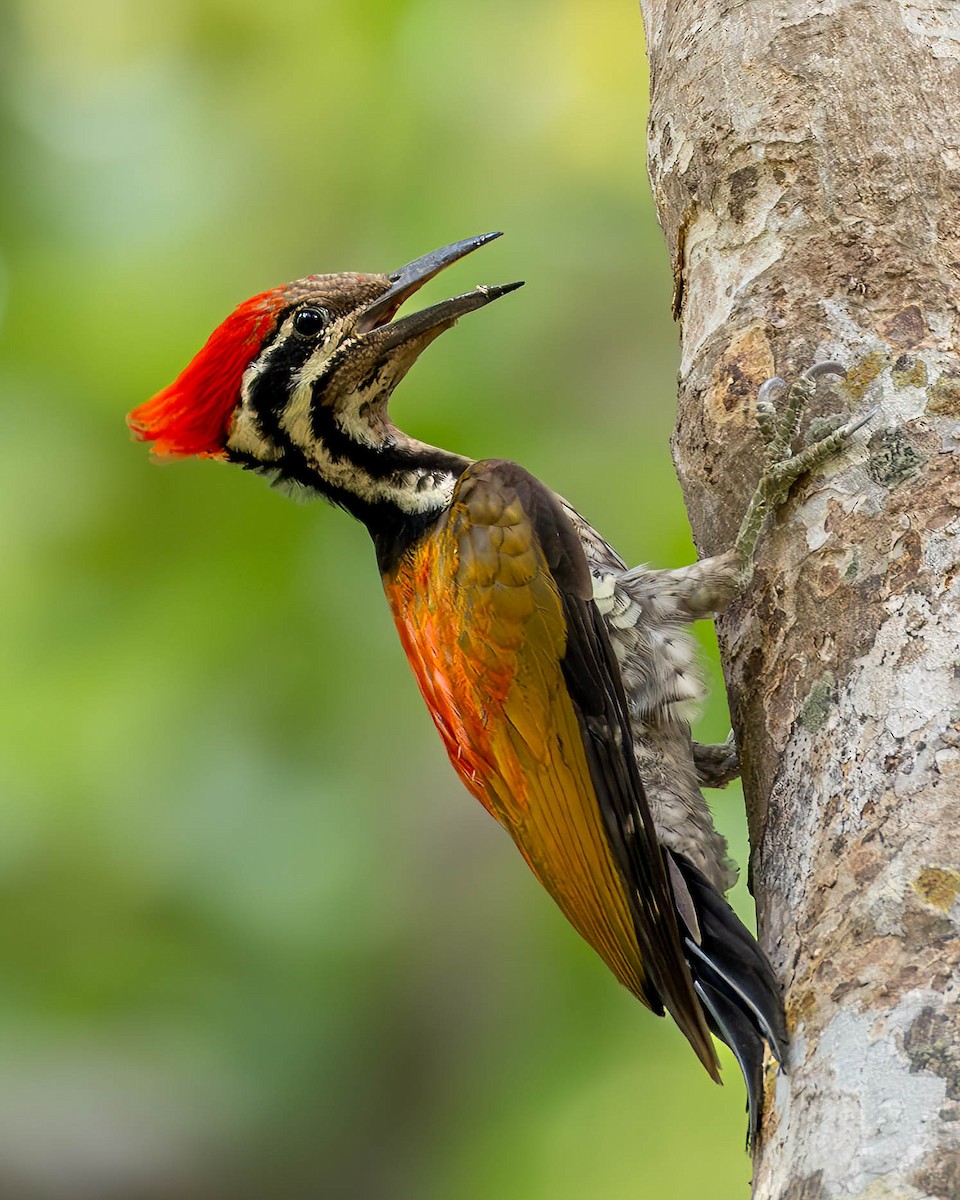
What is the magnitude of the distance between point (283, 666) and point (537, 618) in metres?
2.42

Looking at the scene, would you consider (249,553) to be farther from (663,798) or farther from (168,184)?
(663,798)

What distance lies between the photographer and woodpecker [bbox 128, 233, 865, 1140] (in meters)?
2.38

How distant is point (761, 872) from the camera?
2.16 meters

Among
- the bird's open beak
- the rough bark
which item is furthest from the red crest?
the rough bark

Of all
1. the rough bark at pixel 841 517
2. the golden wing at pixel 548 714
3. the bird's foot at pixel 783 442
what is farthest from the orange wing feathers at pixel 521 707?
the bird's foot at pixel 783 442

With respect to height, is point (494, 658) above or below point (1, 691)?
below

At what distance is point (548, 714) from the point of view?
2.62 meters

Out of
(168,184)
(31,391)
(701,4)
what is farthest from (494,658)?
(168,184)

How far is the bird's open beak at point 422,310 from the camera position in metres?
3.12

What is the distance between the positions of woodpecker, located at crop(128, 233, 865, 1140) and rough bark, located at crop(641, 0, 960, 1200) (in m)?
0.11

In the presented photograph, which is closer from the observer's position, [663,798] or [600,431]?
[663,798]

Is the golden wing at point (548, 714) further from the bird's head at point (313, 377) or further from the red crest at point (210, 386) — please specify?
the red crest at point (210, 386)

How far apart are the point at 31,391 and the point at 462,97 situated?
2145mm

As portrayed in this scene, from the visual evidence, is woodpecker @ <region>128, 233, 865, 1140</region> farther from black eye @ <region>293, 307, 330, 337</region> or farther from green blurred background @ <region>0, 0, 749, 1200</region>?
green blurred background @ <region>0, 0, 749, 1200</region>
